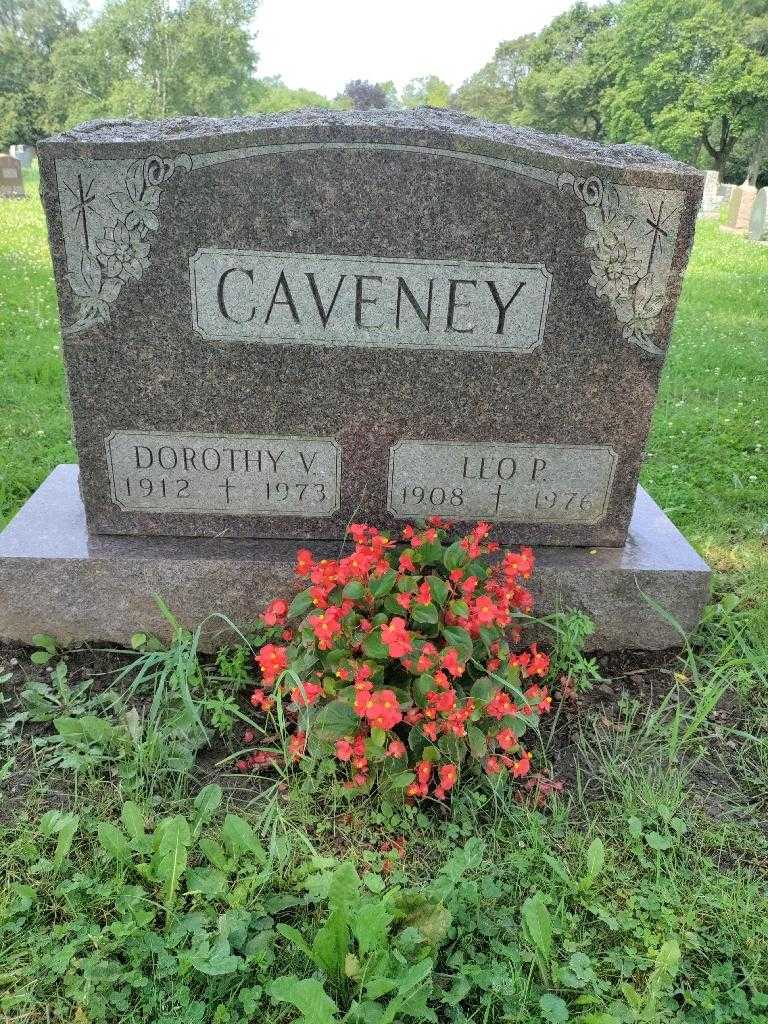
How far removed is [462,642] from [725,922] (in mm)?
923

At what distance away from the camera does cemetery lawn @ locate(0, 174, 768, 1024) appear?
1.68 metres

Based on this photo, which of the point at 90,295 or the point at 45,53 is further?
the point at 45,53

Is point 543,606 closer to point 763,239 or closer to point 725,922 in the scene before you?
point 725,922

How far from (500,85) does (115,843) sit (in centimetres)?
6935

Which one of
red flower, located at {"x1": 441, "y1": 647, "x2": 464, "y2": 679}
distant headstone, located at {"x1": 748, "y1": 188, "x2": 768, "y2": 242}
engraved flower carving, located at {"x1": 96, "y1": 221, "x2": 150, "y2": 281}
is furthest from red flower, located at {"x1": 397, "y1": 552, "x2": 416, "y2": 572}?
distant headstone, located at {"x1": 748, "y1": 188, "x2": 768, "y2": 242}

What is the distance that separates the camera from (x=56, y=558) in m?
2.66

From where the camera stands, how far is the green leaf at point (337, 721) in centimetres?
210

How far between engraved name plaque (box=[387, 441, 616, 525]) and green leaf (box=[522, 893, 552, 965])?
1.41 meters

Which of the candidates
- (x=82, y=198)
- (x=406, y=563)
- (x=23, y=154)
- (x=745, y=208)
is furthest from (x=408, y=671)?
(x=23, y=154)

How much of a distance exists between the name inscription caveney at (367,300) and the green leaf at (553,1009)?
1.86m

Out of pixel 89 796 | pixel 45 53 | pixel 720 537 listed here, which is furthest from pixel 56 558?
pixel 45 53

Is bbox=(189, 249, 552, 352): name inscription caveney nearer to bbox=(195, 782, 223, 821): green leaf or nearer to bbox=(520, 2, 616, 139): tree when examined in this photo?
bbox=(195, 782, 223, 821): green leaf

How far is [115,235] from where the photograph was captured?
2428 millimetres

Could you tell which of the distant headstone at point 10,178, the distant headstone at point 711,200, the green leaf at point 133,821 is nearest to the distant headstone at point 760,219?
the distant headstone at point 711,200
